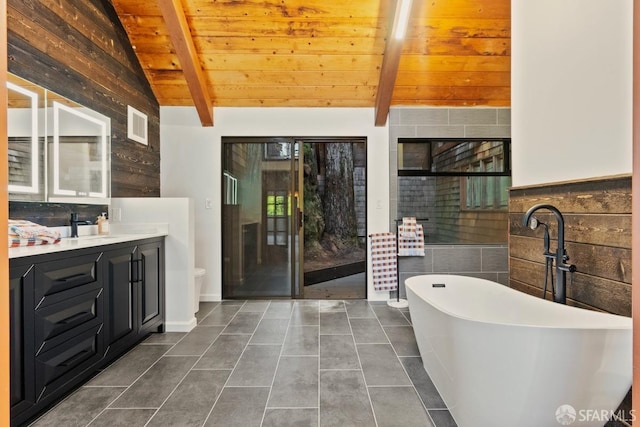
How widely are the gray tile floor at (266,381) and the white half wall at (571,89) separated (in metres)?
1.48

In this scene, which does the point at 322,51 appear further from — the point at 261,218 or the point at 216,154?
the point at 261,218

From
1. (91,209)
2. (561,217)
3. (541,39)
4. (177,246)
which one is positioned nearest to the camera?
(561,217)

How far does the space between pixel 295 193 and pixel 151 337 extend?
6.86 feet

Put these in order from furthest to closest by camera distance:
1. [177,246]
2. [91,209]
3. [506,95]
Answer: [506,95]
[177,246]
[91,209]

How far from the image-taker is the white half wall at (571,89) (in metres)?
1.29

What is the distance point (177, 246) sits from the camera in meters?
2.73

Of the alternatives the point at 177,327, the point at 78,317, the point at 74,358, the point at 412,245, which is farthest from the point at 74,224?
the point at 412,245

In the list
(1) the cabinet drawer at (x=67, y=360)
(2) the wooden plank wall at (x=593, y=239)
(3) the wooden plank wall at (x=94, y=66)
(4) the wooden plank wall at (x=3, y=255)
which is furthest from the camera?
(3) the wooden plank wall at (x=94, y=66)

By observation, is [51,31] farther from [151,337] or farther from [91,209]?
[151,337]

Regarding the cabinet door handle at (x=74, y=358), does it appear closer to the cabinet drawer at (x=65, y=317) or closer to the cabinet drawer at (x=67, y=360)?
the cabinet drawer at (x=67, y=360)

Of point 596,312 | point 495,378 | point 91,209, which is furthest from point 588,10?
point 91,209

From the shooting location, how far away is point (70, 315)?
170cm

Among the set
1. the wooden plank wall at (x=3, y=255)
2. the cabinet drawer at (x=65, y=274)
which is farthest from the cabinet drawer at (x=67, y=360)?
the wooden plank wall at (x=3, y=255)

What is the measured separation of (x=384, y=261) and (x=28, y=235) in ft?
10.1
